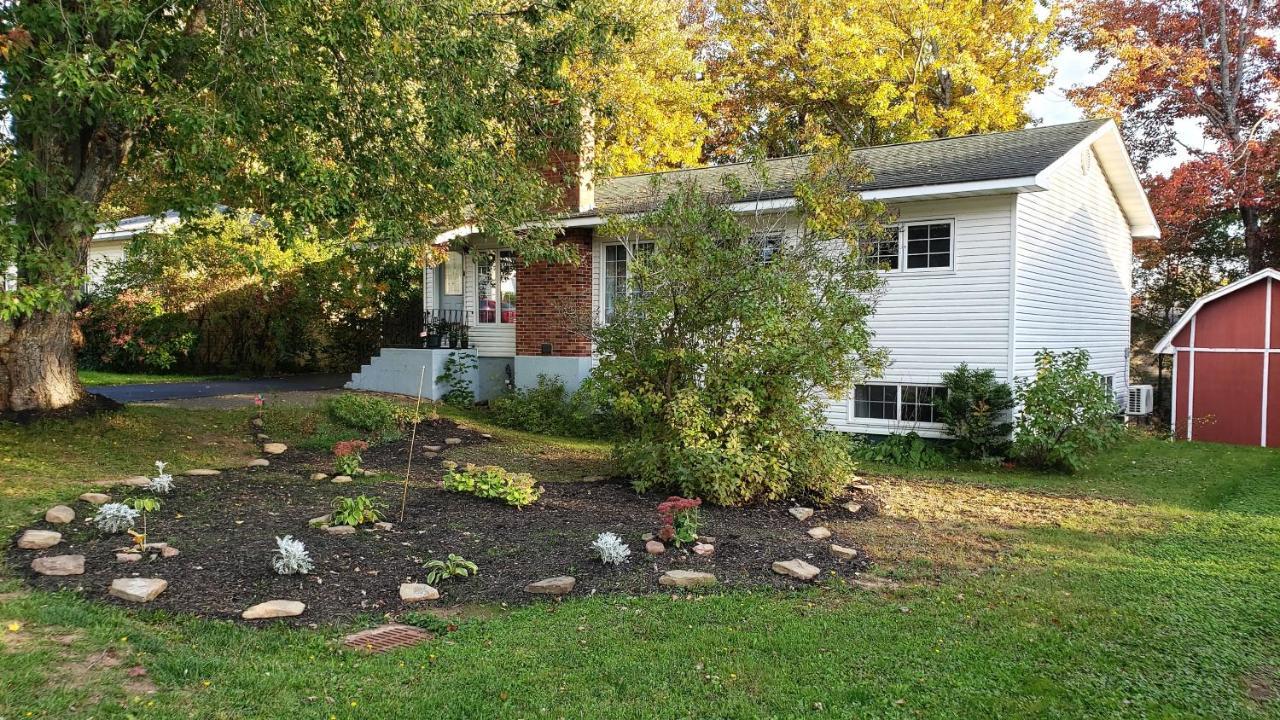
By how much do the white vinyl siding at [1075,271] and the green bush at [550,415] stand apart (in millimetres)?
6365

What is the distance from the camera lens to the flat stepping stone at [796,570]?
5.57 m

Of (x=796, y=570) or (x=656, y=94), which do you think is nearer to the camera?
(x=796, y=570)

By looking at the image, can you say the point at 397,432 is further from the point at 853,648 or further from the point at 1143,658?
the point at 1143,658

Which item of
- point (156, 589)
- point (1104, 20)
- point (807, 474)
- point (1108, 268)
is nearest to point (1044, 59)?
point (1104, 20)

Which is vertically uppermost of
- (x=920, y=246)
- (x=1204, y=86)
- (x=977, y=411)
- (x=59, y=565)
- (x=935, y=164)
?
(x=1204, y=86)

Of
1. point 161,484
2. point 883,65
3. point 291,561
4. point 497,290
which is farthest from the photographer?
point 883,65

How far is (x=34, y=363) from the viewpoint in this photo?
878 cm

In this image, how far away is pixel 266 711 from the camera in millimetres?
3383

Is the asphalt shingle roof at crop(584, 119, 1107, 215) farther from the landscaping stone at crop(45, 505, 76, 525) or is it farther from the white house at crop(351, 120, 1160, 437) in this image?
the landscaping stone at crop(45, 505, 76, 525)

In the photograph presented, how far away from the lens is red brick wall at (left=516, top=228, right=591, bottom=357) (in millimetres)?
14633

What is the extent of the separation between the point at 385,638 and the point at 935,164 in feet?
36.5

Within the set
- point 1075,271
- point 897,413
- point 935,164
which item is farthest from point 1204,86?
point 897,413

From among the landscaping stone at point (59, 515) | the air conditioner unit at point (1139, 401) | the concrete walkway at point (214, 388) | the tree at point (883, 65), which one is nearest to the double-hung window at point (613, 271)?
the concrete walkway at point (214, 388)

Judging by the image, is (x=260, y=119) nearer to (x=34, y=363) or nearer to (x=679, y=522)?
(x=34, y=363)
